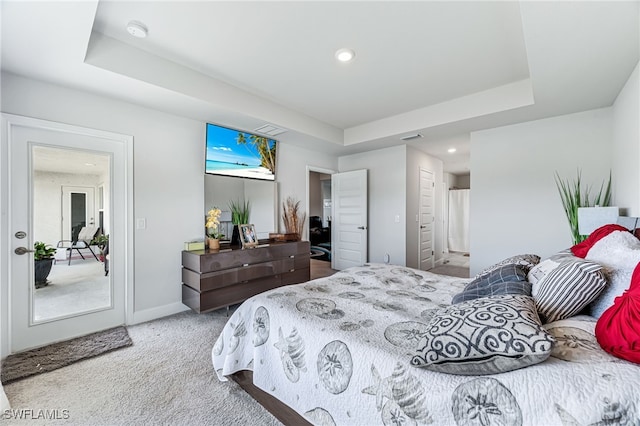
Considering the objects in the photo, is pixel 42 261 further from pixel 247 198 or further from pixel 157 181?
pixel 247 198

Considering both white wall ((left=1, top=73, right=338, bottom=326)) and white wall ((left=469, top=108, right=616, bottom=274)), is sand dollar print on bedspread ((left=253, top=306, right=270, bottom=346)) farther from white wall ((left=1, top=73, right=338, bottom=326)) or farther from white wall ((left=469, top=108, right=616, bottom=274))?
white wall ((left=469, top=108, right=616, bottom=274))

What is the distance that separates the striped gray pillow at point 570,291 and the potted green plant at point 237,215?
3151 millimetres

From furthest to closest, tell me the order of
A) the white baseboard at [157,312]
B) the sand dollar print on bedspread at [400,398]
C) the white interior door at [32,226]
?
1. the white baseboard at [157,312]
2. the white interior door at [32,226]
3. the sand dollar print on bedspread at [400,398]

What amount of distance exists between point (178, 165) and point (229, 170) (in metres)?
0.60

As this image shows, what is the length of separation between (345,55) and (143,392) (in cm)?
305

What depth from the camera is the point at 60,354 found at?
2250 millimetres

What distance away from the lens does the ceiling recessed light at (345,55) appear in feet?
7.81

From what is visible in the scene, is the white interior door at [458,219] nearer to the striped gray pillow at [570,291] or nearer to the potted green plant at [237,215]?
the potted green plant at [237,215]

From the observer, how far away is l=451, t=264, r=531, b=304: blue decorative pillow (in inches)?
53.4

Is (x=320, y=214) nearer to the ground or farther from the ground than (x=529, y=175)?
nearer to the ground

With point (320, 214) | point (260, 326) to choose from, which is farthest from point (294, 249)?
point (320, 214)

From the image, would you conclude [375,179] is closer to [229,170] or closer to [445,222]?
[229,170]

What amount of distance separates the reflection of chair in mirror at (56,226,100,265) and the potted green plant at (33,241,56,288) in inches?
3.6

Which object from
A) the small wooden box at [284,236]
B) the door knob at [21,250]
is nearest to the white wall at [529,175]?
the small wooden box at [284,236]
